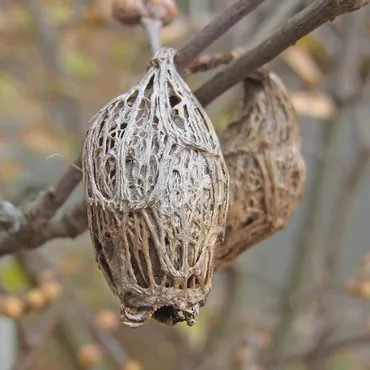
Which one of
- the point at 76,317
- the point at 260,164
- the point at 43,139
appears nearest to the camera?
the point at 260,164

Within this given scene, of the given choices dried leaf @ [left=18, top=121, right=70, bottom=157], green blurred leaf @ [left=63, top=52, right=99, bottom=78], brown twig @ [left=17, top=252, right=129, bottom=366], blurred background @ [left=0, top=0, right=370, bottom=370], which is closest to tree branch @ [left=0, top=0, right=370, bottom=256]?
blurred background @ [left=0, top=0, right=370, bottom=370]

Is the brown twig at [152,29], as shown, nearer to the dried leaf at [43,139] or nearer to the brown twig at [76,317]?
the brown twig at [76,317]

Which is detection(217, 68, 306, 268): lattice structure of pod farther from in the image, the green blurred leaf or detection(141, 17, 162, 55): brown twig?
the green blurred leaf

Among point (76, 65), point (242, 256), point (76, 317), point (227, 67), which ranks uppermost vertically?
point (227, 67)

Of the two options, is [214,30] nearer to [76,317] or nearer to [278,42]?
[278,42]

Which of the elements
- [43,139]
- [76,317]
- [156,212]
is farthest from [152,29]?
[43,139]

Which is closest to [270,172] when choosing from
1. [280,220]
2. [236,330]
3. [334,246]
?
[280,220]

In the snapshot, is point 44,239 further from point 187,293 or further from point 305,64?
point 305,64
